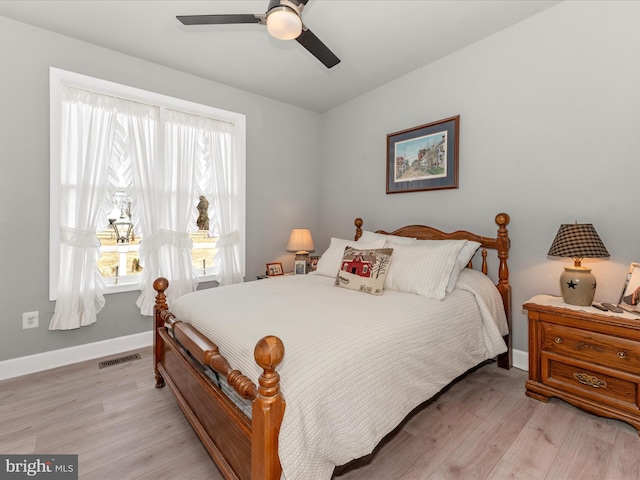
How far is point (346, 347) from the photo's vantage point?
4.39 ft

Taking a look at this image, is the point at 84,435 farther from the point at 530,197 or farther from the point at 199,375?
the point at 530,197

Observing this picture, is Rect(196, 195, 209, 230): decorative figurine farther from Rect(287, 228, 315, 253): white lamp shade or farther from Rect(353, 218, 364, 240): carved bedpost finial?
Rect(353, 218, 364, 240): carved bedpost finial

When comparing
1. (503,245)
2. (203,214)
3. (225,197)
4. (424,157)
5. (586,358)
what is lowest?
(586,358)

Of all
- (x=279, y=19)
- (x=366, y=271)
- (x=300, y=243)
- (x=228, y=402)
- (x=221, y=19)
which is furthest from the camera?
(x=300, y=243)

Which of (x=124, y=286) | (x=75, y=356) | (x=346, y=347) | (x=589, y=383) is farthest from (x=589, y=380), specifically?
(x=75, y=356)

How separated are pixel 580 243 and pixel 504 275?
68cm

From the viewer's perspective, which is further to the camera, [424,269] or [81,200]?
[81,200]

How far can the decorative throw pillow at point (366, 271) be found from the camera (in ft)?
7.48

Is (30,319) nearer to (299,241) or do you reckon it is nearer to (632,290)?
(299,241)

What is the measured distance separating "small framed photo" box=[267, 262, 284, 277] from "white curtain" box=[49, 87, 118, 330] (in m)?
1.66

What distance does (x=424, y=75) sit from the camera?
3113 mm

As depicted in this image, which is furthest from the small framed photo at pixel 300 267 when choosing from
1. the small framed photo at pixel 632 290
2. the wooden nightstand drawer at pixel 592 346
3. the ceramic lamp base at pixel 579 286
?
the small framed photo at pixel 632 290

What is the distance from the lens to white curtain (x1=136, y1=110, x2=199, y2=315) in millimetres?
2957

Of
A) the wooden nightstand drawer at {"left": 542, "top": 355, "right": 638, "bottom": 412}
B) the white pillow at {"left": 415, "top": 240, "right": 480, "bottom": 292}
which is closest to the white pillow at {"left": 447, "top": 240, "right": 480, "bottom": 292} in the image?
the white pillow at {"left": 415, "top": 240, "right": 480, "bottom": 292}
